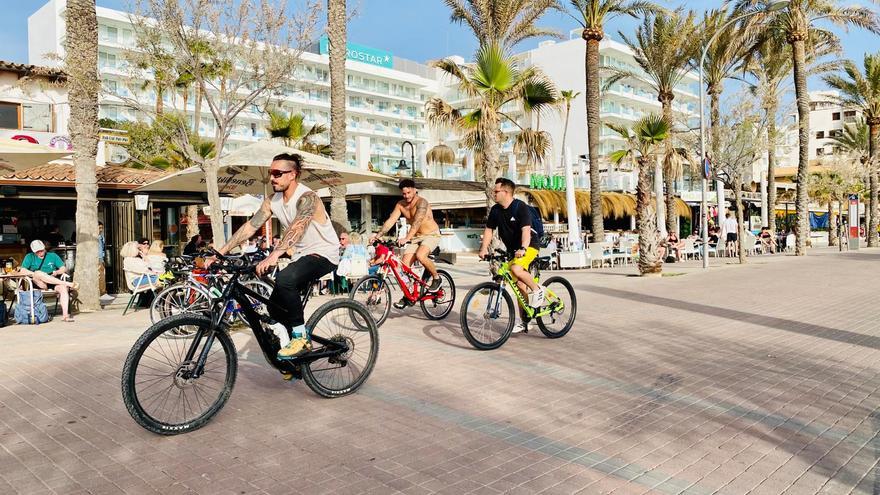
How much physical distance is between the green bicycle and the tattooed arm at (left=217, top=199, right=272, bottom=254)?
2.45 meters

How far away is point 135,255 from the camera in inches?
405

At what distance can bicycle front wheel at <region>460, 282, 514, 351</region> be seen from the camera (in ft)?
21.5

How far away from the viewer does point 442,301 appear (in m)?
8.51

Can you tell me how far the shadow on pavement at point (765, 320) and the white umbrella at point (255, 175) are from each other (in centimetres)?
509

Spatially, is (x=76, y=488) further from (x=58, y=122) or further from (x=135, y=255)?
(x=58, y=122)

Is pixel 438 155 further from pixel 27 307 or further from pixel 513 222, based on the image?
pixel 513 222

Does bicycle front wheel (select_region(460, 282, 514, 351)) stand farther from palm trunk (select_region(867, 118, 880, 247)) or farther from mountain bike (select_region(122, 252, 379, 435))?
palm trunk (select_region(867, 118, 880, 247))

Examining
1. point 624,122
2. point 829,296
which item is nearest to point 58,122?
point 829,296

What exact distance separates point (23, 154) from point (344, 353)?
6840 millimetres

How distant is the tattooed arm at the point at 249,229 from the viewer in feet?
14.8

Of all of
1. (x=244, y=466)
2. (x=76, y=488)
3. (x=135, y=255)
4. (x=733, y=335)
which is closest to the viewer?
(x=76, y=488)

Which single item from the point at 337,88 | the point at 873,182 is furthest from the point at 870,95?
the point at 337,88

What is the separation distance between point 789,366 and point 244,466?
498 cm

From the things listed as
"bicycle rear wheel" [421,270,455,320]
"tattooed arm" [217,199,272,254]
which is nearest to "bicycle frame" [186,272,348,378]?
"tattooed arm" [217,199,272,254]
